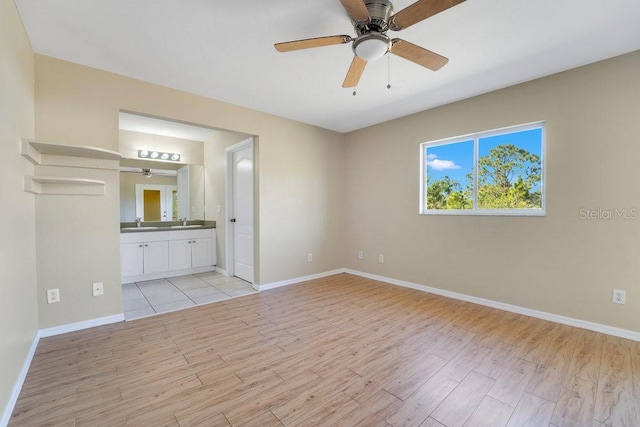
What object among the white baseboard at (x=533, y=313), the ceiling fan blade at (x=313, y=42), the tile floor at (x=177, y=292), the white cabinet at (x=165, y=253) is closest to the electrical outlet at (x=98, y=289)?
the tile floor at (x=177, y=292)

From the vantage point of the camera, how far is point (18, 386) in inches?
70.7

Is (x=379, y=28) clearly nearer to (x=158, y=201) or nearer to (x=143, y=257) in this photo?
(x=143, y=257)

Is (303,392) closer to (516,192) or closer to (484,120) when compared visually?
(516,192)

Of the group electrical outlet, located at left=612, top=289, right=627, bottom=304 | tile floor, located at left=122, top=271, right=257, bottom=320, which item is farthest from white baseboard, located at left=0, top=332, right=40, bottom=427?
electrical outlet, located at left=612, top=289, right=627, bottom=304

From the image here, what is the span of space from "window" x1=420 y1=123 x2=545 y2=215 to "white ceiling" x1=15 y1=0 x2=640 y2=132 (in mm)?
630

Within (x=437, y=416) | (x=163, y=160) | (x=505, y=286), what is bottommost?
(x=437, y=416)

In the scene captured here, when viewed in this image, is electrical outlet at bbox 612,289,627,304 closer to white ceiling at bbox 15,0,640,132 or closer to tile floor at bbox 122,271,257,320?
white ceiling at bbox 15,0,640,132

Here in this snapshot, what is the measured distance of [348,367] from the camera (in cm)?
209

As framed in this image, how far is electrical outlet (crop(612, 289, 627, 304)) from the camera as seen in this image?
2.53 meters

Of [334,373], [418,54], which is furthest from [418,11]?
[334,373]

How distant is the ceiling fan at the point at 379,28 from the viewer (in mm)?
1618

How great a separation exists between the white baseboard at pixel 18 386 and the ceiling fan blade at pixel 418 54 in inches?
128

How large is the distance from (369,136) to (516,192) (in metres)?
2.36

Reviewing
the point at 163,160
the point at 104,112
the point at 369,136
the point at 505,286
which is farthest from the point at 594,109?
the point at 163,160
